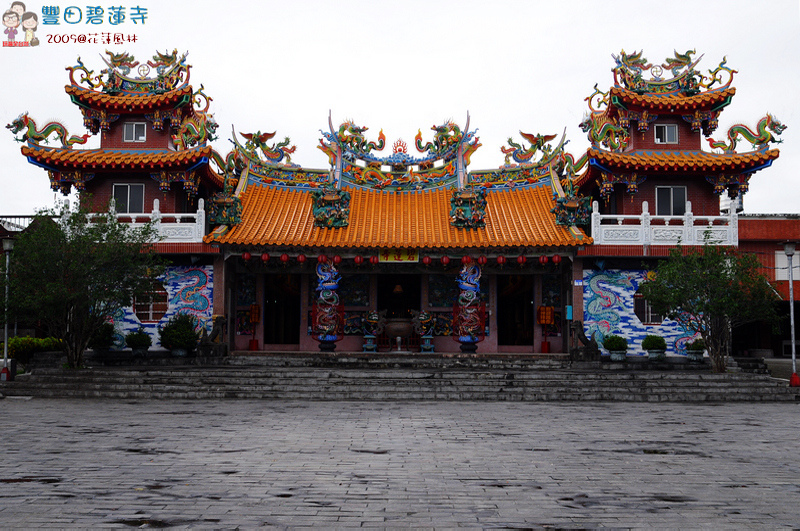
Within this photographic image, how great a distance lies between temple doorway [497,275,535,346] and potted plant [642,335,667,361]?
11.5 feet

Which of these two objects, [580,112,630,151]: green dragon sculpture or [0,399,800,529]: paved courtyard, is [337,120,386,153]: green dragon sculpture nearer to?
[580,112,630,151]: green dragon sculpture

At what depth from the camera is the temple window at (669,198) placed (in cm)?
1945

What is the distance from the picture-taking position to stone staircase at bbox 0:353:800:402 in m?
13.5

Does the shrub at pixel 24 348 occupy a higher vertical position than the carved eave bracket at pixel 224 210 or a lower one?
lower

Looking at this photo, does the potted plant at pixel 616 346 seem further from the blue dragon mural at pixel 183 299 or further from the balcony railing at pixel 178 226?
the balcony railing at pixel 178 226

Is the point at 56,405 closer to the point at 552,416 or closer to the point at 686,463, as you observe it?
the point at 552,416

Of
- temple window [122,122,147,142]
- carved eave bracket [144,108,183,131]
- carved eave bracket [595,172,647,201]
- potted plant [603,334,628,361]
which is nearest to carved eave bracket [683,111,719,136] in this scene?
carved eave bracket [595,172,647,201]

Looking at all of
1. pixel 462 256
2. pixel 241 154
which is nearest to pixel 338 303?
pixel 462 256

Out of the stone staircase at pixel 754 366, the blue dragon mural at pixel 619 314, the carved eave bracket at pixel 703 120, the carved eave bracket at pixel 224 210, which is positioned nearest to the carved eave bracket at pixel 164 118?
the carved eave bracket at pixel 224 210

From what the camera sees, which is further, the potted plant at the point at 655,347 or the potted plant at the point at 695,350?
the potted plant at the point at 695,350

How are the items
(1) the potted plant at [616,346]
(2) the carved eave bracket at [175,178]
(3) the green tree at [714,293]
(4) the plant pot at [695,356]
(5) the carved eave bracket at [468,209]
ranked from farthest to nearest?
(5) the carved eave bracket at [468,209] < (2) the carved eave bracket at [175,178] < (4) the plant pot at [695,356] < (1) the potted plant at [616,346] < (3) the green tree at [714,293]

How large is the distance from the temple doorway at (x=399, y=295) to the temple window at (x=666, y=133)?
27.4ft

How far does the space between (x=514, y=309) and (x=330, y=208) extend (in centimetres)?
624

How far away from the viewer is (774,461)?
7301 millimetres
